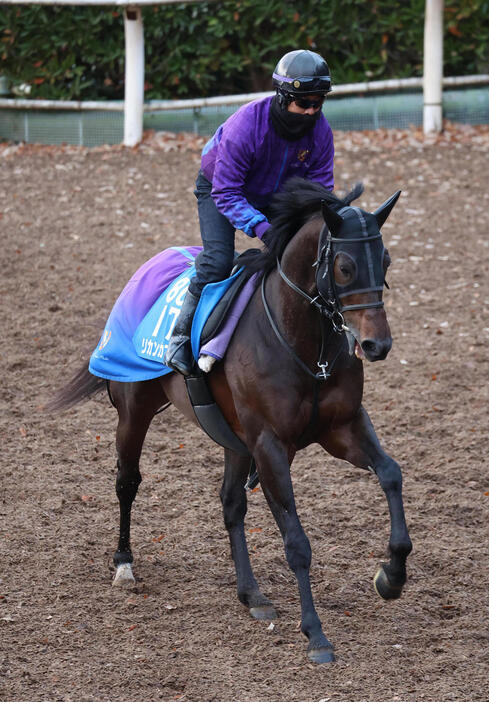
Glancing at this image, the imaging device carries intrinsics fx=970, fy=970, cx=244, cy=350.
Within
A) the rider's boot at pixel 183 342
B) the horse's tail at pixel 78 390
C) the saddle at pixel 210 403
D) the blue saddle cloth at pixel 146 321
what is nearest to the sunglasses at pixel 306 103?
the saddle at pixel 210 403

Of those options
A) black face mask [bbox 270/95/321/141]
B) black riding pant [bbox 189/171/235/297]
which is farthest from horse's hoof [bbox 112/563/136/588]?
black face mask [bbox 270/95/321/141]

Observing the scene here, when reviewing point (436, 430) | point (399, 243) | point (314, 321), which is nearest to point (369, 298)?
point (314, 321)

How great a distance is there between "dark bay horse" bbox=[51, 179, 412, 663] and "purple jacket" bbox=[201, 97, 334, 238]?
236 millimetres

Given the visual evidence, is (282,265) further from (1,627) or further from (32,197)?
(32,197)

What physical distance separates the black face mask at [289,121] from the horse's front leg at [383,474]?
1.29 m

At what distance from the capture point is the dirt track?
13.5 feet

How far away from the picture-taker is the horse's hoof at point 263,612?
463 centimetres

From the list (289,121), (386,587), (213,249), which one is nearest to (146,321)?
(213,249)

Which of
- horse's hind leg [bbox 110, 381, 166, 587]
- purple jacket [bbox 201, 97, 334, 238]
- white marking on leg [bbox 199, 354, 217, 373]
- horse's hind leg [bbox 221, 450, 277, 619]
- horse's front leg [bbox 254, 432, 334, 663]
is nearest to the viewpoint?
horse's front leg [bbox 254, 432, 334, 663]

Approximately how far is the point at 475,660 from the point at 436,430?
2709 mm

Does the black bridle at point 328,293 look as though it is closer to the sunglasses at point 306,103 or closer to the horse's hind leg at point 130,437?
the sunglasses at point 306,103

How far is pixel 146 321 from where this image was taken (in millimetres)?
5199

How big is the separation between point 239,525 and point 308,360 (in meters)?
1.22

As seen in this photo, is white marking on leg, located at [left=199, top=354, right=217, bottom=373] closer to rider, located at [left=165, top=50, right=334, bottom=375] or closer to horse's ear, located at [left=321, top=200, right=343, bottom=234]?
rider, located at [left=165, top=50, right=334, bottom=375]
